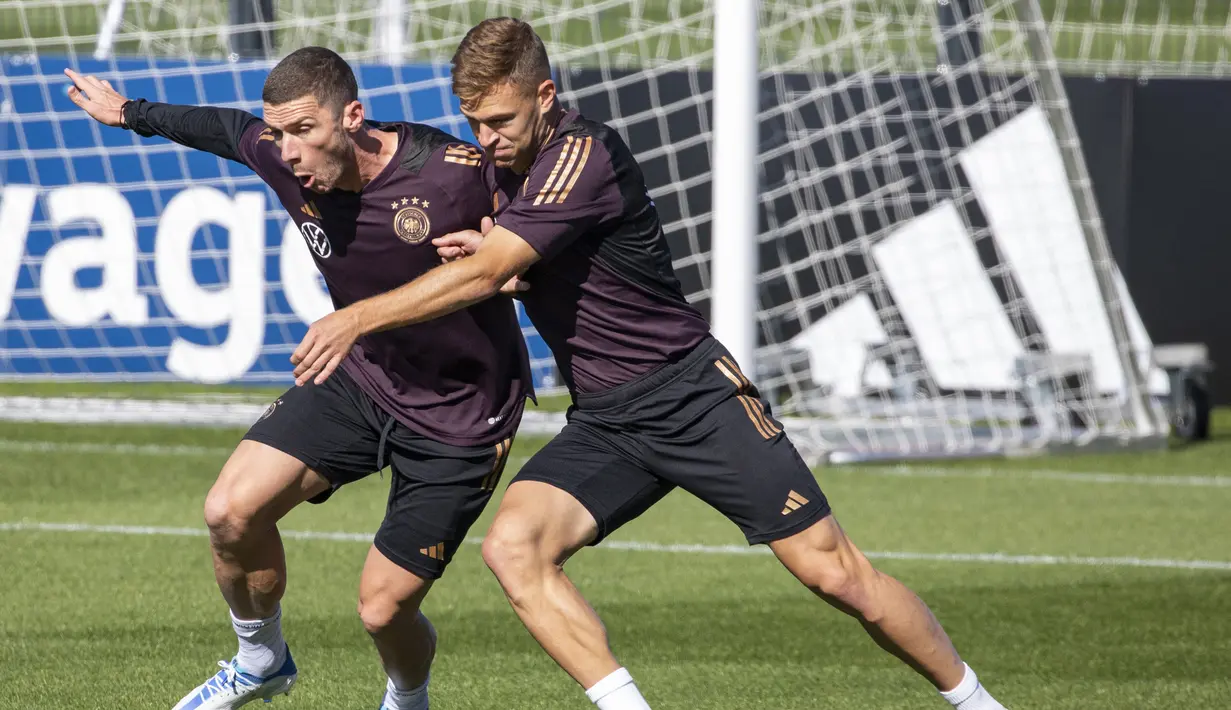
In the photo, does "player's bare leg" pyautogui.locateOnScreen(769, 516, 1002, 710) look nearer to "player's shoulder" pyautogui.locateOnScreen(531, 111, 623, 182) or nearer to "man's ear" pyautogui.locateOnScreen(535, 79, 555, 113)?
"player's shoulder" pyautogui.locateOnScreen(531, 111, 623, 182)

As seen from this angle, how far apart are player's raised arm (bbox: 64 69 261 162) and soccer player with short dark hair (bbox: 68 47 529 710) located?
133 mm

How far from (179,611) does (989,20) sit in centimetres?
710

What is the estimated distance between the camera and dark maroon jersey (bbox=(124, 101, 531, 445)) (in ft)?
14.1

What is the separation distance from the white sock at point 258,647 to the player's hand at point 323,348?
46.2 inches

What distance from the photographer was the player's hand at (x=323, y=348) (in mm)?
3566

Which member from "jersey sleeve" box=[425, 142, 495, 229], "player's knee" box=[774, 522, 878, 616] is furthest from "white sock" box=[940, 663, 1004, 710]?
"jersey sleeve" box=[425, 142, 495, 229]

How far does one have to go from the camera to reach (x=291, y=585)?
259 inches

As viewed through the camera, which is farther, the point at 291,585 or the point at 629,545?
the point at 629,545

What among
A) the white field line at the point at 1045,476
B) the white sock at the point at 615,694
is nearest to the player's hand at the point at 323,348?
the white sock at the point at 615,694

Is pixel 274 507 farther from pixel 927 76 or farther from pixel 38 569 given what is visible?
pixel 927 76

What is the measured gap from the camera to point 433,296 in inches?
147

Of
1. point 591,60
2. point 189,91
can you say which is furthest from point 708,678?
point 591,60

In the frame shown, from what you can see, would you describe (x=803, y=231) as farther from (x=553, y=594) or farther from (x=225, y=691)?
(x=553, y=594)

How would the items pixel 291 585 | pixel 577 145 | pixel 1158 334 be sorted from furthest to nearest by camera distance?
1. pixel 1158 334
2. pixel 291 585
3. pixel 577 145
